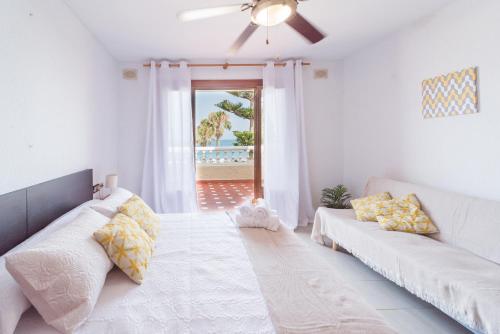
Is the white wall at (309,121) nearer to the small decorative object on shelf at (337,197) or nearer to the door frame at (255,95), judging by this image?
the door frame at (255,95)

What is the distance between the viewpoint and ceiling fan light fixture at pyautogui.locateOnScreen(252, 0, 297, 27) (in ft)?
5.68

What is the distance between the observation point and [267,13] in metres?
1.83

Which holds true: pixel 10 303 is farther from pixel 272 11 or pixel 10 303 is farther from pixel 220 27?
pixel 220 27

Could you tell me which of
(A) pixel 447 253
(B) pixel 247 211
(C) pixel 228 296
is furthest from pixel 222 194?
(C) pixel 228 296

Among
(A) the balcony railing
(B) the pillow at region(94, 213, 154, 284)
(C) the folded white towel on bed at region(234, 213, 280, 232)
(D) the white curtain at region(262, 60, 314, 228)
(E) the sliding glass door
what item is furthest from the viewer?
(A) the balcony railing

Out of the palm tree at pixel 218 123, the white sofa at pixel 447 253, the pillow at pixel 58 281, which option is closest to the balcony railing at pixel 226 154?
the palm tree at pixel 218 123

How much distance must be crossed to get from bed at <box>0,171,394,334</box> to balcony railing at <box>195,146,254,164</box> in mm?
5742

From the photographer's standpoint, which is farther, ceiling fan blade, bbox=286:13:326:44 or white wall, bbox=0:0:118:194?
ceiling fan blade, bbox=286:13:326:44

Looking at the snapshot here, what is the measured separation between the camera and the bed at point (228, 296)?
1.13 meters

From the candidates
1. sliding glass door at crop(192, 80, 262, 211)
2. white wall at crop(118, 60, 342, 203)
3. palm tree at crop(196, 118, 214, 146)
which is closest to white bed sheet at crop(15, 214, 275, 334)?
white wall at crop(118, 60, 342, 203)

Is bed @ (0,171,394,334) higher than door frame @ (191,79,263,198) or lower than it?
lower

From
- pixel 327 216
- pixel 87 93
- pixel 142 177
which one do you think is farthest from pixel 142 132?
pixel 327 216

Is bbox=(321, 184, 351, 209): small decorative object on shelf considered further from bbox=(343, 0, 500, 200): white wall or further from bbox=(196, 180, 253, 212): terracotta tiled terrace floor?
bbox=(196, 180, 253, 212): terracotta tiled terrace floor

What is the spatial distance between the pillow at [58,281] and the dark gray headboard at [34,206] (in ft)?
1.69
